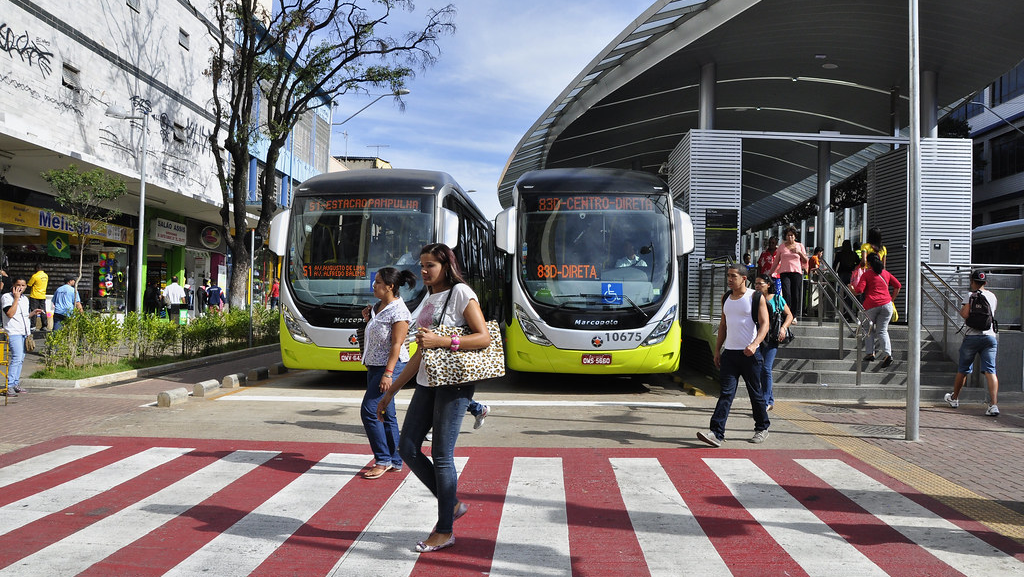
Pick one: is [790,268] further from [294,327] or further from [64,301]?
[64,301]

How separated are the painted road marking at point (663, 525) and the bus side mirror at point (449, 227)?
18.4 feet

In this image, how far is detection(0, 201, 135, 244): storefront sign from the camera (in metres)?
19.3

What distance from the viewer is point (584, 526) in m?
5.21

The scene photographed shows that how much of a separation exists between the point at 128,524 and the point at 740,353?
5.59 metres

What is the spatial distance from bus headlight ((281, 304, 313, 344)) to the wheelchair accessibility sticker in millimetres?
4453

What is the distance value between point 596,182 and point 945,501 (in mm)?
7531

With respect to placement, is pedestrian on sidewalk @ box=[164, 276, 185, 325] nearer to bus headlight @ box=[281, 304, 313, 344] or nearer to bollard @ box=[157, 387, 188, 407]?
bus headlight @ box=[281, 304, 313, 344]

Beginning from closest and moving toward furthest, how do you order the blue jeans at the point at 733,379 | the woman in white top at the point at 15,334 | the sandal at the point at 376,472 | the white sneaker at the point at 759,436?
the sandal at the point at 376,472 < the blue jeans at the point at 733,379 < the white sneaker at the point at 759,436 < the woman in white top at the point at 15,334

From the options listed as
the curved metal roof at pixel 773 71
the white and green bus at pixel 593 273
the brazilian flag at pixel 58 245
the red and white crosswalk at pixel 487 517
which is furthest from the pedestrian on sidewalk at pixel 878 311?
the brazilian flag at pixel 58 245

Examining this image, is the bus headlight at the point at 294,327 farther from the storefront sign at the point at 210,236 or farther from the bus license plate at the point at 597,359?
the storefront sign at the point at 210,236

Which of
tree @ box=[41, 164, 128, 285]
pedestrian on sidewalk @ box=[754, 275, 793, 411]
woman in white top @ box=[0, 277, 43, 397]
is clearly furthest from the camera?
tree @ box=[41, 164, 128, 285]

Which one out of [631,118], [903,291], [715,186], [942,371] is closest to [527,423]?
[942,371]

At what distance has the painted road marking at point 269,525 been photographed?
4.40m

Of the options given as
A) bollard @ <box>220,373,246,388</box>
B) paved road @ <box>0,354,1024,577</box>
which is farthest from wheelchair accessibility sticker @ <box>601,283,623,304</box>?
bollard @ <box>220,373,246,388</box>
